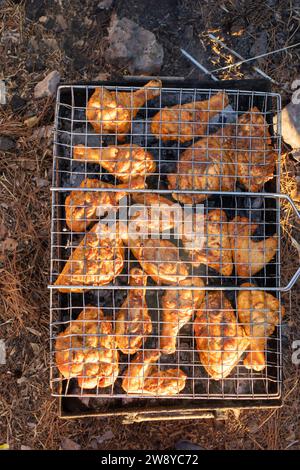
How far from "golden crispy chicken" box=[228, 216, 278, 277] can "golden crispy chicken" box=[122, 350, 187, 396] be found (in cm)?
85

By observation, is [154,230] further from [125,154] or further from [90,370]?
[90,370]

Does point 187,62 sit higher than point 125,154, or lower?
higher

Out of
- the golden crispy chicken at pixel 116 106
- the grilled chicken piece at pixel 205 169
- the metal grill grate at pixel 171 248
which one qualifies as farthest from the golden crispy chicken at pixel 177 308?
the golden crispy chicken at pixel 116 106

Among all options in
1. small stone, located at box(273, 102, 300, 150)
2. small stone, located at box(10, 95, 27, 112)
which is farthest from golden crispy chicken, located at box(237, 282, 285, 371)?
small stone, located at box(10, 95, 27, 112)

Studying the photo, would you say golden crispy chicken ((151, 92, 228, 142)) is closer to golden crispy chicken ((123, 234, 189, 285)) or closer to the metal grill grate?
the metal grill grate

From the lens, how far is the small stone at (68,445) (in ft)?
11.2

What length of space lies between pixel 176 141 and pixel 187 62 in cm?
87

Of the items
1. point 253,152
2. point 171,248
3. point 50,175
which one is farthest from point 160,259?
point 50,175

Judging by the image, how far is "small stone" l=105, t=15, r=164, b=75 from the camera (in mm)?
3457

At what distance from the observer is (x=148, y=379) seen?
288cm

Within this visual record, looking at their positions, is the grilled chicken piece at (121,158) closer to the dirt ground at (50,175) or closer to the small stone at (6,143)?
the dirt ground at (50,175)

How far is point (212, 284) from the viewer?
3076 mm

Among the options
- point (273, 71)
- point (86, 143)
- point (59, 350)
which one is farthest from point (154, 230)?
point (273, 71)
